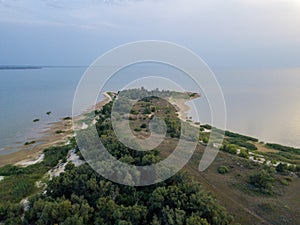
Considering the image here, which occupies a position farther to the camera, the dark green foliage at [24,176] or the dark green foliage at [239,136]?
the dark green foliage at [239,136]

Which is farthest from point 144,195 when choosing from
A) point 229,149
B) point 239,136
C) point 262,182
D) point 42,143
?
point 239,136

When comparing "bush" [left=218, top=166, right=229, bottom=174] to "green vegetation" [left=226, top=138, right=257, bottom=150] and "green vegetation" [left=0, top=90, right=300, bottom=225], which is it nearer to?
"green vegetation" [left=0, top=90, right=300, bottom=225]

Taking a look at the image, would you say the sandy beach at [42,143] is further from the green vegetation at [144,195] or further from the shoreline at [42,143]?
the green vegetation at [144,195]

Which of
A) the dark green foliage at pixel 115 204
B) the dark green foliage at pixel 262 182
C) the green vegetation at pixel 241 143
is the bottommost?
the dark green foliage at pixel 115 204

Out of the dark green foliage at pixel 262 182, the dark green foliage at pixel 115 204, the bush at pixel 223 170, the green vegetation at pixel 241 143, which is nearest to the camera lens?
the dark green foliage at pixel 115 204

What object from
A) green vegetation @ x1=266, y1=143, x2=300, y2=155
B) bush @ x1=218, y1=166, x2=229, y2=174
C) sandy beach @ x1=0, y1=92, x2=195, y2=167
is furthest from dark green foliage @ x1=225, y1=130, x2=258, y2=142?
sandy beach @ x1=0, y1=92, x2=195, y2=167

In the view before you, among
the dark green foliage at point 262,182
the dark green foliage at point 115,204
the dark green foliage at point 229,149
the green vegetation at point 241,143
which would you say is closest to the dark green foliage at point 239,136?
the green vegetation at point 241,143

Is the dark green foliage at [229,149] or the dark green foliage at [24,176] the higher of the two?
the dark green foliage at [229,149]

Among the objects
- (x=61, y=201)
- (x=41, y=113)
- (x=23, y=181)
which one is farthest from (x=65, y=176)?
(x=41, y=113)
